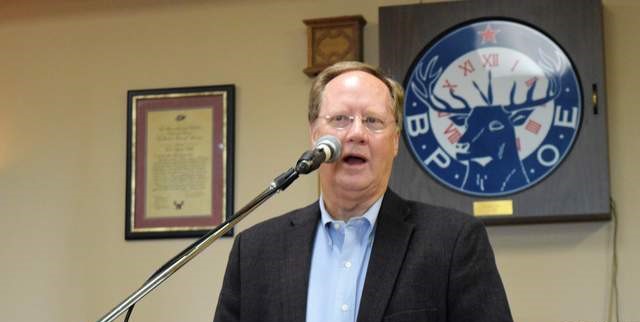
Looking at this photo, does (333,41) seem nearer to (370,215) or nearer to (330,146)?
(370,215)

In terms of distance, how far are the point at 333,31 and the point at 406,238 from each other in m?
2.09

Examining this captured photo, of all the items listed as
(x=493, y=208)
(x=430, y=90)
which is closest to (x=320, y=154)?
(x=493, y=208)

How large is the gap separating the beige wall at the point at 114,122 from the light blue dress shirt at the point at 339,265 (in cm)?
→ 178

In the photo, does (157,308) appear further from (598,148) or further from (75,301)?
(598,148)

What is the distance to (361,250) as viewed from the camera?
7.22 feet

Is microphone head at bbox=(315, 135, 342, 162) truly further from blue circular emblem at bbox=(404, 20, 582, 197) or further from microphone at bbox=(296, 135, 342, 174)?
blue circular emblem at bbox=(404, 20, 582, 197)

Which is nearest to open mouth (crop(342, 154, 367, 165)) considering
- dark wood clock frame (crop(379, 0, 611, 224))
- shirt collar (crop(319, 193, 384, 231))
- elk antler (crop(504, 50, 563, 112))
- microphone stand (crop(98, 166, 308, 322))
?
shirt collar (crop(319, 193, 384, 231))

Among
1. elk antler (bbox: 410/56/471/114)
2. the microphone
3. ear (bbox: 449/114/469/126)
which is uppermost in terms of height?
elk antler (bbox: 410/56/471/114)

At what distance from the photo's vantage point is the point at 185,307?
4227 mm

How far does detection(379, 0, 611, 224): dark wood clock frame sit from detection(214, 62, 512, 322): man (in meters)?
1.58

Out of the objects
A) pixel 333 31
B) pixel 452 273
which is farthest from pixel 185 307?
A: pixel 452 273

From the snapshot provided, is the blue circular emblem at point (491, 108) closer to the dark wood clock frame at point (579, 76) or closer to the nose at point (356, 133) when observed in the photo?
the dark wood clock frame at point (579, 76)

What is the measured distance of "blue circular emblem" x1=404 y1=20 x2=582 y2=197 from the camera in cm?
383

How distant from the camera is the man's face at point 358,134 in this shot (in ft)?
7.15
